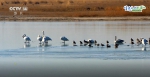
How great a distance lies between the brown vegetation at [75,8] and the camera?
38.6m

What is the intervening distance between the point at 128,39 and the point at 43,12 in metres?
26.1

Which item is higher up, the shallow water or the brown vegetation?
the brown vegetation

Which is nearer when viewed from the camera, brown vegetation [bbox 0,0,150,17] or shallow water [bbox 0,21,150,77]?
shallow water [bbox 0,21,150,77]

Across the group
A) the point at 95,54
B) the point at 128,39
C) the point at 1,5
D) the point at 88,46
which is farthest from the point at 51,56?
the point at 1,5

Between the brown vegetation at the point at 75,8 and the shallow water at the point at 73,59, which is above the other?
the brown vegetation at the point at 75,8

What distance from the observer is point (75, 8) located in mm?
43875

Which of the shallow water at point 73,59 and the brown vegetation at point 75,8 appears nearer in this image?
the shallow water at point 73,59

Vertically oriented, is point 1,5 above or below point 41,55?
above

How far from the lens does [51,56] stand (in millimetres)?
10336

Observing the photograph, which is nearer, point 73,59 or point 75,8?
point 73,59

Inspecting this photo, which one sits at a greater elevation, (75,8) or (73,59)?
(75,8)

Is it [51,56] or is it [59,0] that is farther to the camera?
[59,0]

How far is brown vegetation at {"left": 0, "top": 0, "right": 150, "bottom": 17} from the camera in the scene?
38.6 metres

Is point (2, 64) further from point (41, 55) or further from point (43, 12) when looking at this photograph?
point (43, 12)
